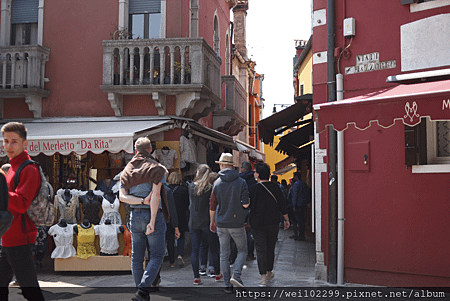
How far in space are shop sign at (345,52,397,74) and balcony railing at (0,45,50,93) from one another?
848cm

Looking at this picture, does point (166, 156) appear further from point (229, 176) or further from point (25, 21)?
point (25, 21)

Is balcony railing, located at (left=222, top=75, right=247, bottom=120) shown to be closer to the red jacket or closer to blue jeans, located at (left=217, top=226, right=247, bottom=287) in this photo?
blue jeans, located at (left=217, top=226, right=247, bottom=287)

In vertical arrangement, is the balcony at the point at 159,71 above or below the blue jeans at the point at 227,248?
above

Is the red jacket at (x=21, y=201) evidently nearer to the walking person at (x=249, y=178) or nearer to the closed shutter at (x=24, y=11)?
the walking person at (x=249, y=178)

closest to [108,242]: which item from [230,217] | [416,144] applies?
[230,217]

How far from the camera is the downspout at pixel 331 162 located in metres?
7.46

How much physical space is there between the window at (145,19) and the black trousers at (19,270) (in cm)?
968

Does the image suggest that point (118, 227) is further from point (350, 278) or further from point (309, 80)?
point (309, 80)

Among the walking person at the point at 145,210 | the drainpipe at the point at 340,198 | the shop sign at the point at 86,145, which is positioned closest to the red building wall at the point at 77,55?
the shop sign at the point at 86,145

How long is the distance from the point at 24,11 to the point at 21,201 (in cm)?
1097

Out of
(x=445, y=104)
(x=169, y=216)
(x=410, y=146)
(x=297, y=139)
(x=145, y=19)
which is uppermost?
(x=145, y=19)

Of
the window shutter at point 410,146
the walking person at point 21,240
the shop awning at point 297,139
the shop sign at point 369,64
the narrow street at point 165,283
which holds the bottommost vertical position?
the narrow street at point 165,283

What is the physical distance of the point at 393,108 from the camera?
5598 millimetres

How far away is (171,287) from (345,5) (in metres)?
5.10
